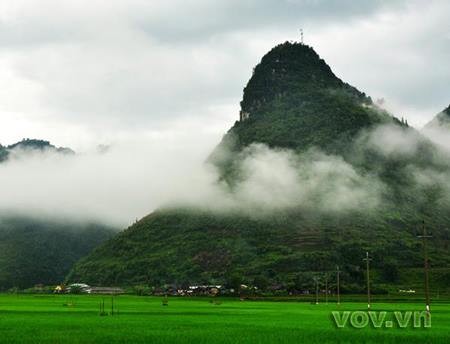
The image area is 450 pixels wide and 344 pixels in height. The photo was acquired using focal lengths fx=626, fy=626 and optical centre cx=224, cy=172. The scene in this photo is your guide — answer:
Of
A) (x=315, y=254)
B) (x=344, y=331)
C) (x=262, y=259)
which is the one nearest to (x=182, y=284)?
(x=262, y=259)

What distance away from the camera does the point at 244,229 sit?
7569 inches

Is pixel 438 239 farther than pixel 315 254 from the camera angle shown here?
Yes

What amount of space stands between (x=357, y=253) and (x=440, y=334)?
124640mm

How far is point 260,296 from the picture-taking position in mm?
121500

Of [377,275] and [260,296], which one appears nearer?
[260,296]

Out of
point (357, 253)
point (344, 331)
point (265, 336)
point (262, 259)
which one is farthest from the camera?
point (262, 259)

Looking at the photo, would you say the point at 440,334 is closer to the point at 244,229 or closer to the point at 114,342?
the point at 114,342

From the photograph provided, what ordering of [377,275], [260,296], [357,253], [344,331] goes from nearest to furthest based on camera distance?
1. [344,331]
2. [260,296]
3. [377,275]
4. [357,253]

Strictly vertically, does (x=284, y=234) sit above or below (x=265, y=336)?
above

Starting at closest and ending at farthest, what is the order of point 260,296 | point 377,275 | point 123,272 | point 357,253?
point 260,296, point 377,275, point 357,253, point 123,272

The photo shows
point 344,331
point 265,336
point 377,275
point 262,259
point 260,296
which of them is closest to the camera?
point 265,336

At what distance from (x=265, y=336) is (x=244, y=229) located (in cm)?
15888

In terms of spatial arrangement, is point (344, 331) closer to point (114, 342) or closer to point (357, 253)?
point (114, 342)

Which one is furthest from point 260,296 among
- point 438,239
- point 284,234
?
point 438,239
